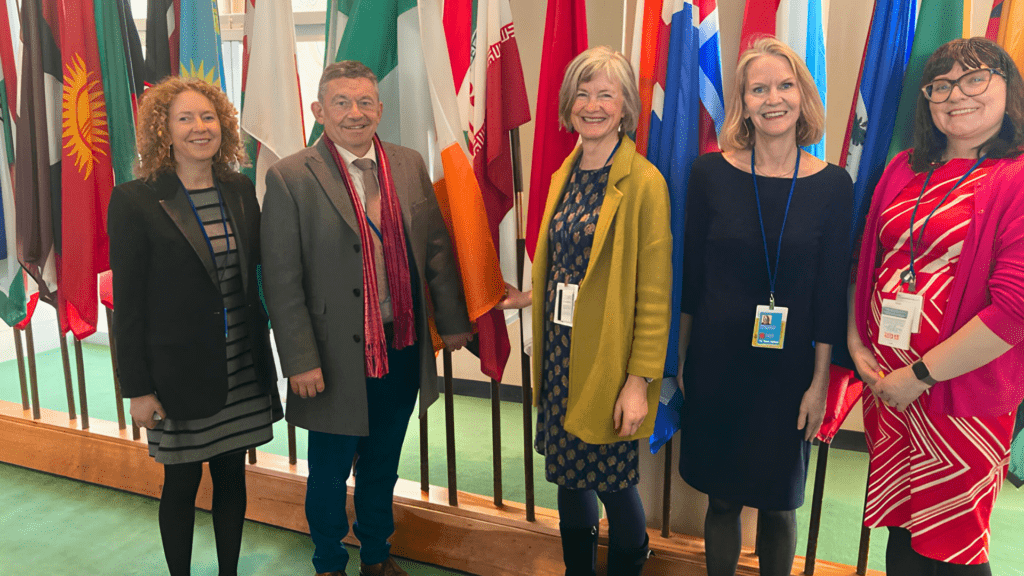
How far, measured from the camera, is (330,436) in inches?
81.4

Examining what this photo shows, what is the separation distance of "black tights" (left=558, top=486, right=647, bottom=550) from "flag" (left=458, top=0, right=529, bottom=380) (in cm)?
61

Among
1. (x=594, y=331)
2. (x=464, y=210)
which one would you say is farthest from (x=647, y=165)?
(x=464, y=210)

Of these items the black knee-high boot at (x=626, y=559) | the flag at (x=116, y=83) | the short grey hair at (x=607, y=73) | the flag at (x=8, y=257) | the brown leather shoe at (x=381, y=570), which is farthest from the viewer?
the flag at (x=8, y=257)

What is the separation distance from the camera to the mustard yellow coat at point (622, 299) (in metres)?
1.65

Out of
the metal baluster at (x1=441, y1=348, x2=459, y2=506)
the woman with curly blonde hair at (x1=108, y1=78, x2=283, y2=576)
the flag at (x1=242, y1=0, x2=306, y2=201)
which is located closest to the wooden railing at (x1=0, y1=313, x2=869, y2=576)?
the metal baluster at (x1=441, y1=348, x2=459, y2=506)

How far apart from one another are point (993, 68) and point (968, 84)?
51mm

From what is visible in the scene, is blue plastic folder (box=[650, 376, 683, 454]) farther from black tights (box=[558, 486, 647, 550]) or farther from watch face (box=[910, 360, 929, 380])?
watch face (box=[910, 360, 929, 380])

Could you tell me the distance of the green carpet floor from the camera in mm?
2572

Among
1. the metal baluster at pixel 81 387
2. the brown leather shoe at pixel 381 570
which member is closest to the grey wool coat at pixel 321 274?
the brown leather shoe at pixel 381 570

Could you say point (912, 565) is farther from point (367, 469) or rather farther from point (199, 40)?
point (199, 40)

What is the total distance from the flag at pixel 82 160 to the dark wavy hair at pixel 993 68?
2.84 meters

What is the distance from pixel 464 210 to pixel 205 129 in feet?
2.59

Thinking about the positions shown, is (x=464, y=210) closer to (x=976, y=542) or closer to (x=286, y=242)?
(x=286, y=242)

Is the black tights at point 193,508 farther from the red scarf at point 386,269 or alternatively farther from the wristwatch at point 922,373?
the wristwatch at point 922,373
